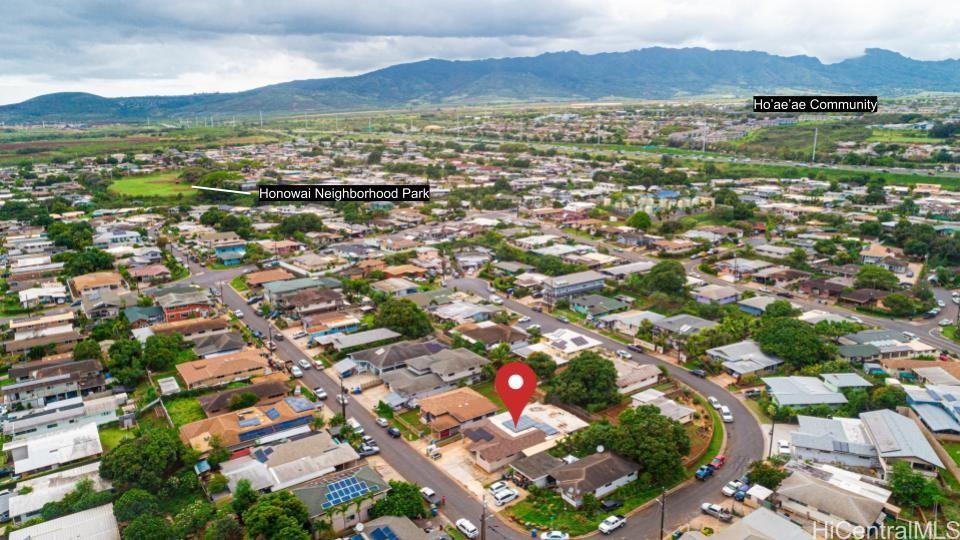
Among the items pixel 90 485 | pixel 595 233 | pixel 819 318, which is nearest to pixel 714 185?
pixel 595 233

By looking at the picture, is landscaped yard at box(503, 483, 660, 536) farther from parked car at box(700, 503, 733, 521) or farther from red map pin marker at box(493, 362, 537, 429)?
red map pin marker at box(493, 362, 537, 429)

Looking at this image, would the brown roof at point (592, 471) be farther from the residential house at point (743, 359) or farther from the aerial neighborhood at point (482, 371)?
the residential house at point (743, 359)

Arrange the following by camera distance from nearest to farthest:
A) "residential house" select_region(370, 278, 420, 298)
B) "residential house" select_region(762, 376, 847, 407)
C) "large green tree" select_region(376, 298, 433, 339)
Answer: "residential house" select_region(762, 376, 847, 407) < "large green tree" select_region(376, 298, 433, 339) < "residential house" select_region(370, 278, 420, 298)

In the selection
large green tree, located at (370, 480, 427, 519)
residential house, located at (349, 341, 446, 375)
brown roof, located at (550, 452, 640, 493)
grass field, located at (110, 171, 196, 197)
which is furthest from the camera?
grass field, located at (110, 171, 196, 197)

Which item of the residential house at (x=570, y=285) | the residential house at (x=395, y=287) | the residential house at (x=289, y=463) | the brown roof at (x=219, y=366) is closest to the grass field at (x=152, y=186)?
the residential house at (x=395, y=287)

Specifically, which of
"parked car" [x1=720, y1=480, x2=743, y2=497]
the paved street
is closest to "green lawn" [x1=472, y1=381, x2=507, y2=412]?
the paved street

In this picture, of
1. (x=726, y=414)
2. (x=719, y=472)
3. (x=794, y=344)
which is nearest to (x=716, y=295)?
(x=794, y=344)
